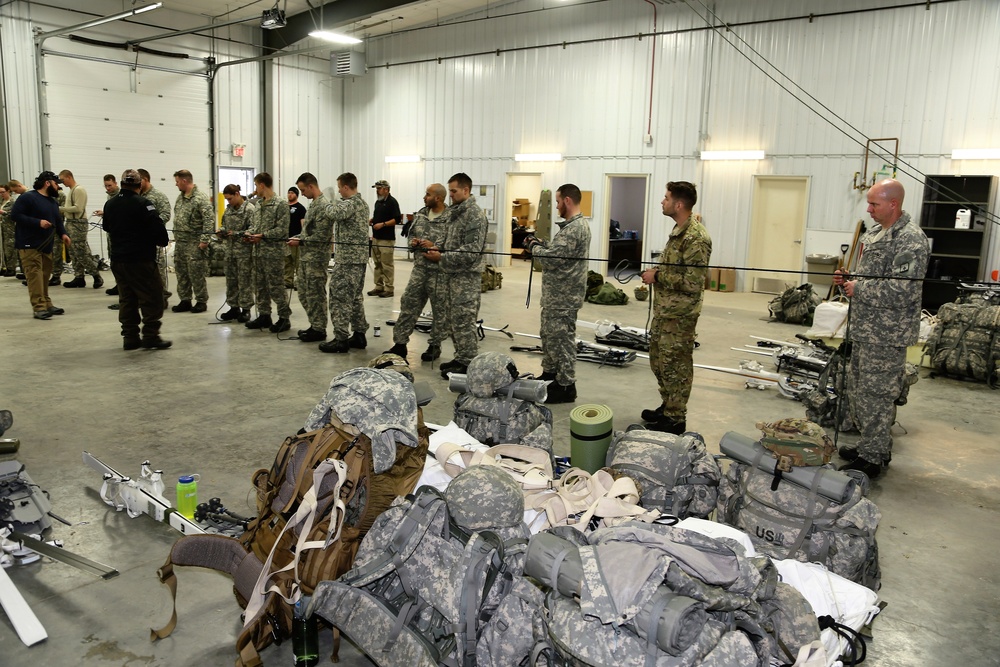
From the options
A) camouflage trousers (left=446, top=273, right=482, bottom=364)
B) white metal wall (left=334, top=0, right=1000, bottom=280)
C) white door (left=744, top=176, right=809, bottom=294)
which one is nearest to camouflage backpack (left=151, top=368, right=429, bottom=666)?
camouflage trousers (left=446, top=273, right=482, bottom=364)

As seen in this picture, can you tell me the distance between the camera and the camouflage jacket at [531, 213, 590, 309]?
19.8 feet

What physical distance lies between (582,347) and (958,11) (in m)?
8.21

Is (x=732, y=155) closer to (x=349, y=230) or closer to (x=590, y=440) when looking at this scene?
(x=349, y=230)

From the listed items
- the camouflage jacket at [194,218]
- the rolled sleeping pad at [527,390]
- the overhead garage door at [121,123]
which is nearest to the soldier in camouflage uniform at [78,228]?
the camouflage jacket at [194,218]

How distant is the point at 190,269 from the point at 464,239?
15.0 feet

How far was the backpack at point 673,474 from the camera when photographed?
3.57 meters

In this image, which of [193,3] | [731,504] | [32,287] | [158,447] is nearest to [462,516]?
[731,504]

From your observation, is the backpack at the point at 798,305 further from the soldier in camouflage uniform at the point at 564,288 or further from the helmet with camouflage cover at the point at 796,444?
the helmet with camouflage cover at the point at 796,444

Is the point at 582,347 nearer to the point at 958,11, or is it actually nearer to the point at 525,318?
the point at 525,318

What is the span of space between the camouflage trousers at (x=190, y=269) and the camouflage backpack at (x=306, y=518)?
23.4 ft

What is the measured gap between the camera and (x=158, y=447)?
4.88 m

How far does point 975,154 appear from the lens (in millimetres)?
11164

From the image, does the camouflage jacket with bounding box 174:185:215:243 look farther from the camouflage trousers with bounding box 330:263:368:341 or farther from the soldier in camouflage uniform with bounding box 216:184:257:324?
the camouflage trousers with bounding box 330:263:368:341

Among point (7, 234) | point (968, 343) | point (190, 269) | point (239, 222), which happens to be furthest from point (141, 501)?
point (7, 234)
